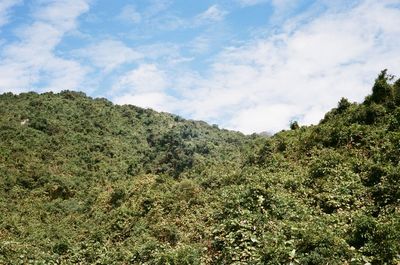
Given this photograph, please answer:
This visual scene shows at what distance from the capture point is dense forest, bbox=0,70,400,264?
1388 centimetres

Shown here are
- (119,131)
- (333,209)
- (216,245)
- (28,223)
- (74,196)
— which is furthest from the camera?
(119,131)

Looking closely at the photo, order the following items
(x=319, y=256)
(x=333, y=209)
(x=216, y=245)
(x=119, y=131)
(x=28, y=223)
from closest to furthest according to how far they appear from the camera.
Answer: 1. (x=319, y=256)
2. (x=216, y=245)
3. (x=333, y=209)
4. (x=28, y=223)
5. (x=119, y=131)

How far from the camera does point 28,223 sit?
2861 centimetres

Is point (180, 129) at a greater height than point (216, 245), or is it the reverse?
point (180, 129)

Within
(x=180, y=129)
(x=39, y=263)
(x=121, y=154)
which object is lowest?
(x=39, y=263)

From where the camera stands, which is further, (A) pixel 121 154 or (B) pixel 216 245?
(A) pixel 121 154

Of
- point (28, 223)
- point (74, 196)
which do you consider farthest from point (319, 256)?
point (74, 196)

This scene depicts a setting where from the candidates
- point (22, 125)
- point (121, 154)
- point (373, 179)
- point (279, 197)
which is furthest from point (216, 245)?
point (22, 125)

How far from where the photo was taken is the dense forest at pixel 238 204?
1388cm

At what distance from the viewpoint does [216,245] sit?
16391mm

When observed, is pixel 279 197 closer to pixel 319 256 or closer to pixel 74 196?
pixel 319 256

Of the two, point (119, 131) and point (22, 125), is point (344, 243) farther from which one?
point (119, 131)

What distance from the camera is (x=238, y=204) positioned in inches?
736

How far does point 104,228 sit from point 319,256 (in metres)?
15.7
